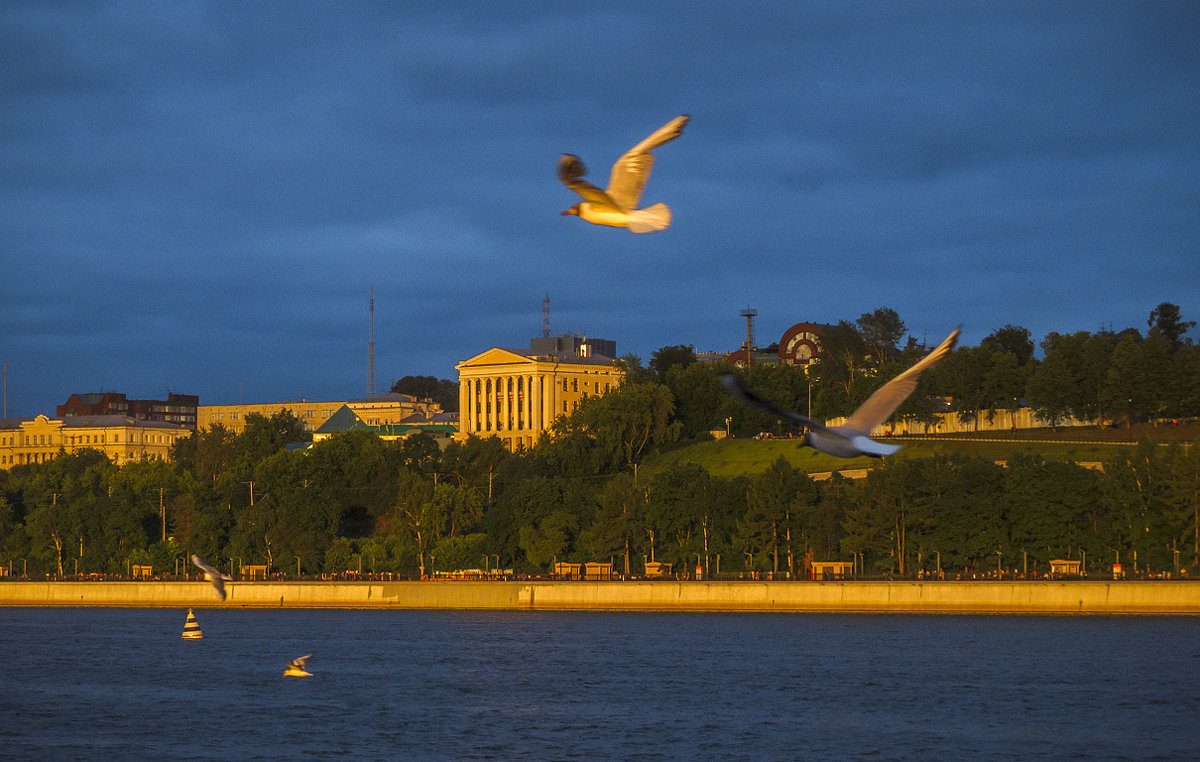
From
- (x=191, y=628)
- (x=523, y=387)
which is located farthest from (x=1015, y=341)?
(x=191, y=628)

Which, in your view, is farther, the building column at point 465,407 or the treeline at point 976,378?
the building column at point 465,407

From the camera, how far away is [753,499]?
319 feet

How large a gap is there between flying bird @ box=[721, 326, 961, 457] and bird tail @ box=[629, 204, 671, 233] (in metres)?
2.51

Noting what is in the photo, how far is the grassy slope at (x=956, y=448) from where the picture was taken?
110 m

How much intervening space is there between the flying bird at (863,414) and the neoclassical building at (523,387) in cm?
14718

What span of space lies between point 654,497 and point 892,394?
81.1m

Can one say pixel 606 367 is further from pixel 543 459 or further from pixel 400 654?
pixel 400 654

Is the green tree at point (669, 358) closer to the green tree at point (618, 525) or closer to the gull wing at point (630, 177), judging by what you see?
the green tree at point (618, 525)

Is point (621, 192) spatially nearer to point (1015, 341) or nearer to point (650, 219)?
point (650, 219)

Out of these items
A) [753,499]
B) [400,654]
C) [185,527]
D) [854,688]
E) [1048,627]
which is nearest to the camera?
[854,688]

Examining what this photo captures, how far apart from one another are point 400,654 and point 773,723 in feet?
90.9

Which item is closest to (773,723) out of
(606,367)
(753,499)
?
(753,499)

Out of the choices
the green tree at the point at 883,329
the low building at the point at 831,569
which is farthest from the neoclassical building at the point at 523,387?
the low building at the point at 831,569

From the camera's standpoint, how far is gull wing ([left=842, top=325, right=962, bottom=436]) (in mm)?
19938
